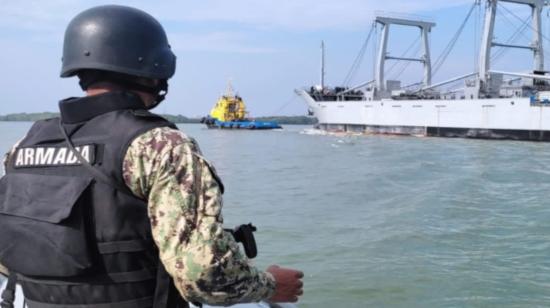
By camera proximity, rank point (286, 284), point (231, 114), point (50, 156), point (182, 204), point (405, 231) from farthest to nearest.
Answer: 1. point (231, 114)
2. point (405, 231)
3. point (286, 284)
4. point (50, 156)
5. point (182, 204)

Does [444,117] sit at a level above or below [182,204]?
above

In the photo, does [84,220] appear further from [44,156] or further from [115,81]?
[115,81]

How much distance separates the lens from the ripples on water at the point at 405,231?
16.8ft

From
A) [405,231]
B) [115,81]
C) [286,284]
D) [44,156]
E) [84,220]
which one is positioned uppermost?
[115,81]

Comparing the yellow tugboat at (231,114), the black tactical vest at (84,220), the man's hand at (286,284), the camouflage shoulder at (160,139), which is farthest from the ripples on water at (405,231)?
the yellow tugboat at (231,114)

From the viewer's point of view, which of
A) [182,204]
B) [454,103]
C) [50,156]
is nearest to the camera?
[182,204]

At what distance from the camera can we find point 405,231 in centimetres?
759

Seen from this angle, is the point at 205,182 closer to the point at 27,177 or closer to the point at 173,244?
the point at 173,244

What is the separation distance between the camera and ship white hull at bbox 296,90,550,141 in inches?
1205

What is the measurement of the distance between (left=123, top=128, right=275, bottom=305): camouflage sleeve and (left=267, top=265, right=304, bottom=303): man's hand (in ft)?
1.03

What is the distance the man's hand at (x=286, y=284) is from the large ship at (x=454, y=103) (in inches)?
1244

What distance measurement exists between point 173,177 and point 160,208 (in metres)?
0.07

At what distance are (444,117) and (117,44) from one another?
3664 centimetres

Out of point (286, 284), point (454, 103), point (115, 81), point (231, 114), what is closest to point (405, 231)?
point (286, 284)
